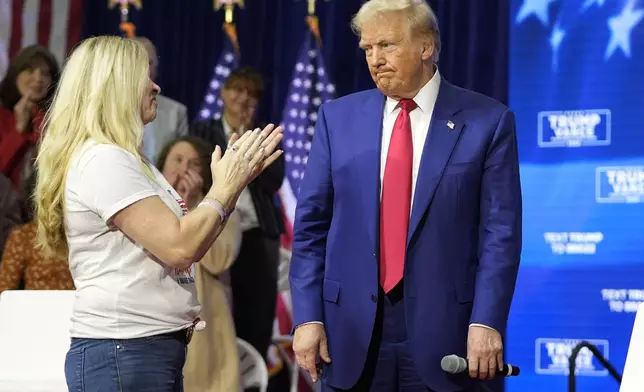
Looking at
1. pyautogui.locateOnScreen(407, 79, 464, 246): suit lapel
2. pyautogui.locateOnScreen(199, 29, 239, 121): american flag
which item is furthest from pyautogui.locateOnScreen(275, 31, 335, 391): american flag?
pyautogui.locateOnScreen(407, 79, 464, 246): suit lapel

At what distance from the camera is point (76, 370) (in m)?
2.21

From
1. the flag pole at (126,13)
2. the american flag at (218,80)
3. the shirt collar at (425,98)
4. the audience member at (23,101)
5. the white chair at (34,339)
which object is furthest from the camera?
the flag pole at (126,13)

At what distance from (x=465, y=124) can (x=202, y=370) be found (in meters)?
1.94

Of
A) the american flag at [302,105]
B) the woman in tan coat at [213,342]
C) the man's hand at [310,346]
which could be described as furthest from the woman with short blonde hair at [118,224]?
the american flag at [302,105]

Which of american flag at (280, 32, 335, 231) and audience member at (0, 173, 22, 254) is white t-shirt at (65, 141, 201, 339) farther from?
american flag at (280, 32, 335, 231)

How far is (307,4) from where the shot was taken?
5.36 meters

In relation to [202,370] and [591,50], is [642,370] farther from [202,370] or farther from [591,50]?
[591,50]

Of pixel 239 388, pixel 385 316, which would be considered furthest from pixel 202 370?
pixel 385 316

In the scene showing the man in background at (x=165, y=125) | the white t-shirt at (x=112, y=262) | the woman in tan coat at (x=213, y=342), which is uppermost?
the man in background at (x=165, y=125)

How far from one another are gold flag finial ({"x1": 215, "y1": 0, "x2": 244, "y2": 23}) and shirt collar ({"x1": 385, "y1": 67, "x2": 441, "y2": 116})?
294cm

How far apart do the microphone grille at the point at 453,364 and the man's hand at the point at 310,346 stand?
0.40m

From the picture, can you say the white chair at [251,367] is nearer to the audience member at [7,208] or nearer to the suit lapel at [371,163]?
the audience member at [7,208]

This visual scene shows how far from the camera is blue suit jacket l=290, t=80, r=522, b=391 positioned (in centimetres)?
250

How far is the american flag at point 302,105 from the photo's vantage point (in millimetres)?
5320
